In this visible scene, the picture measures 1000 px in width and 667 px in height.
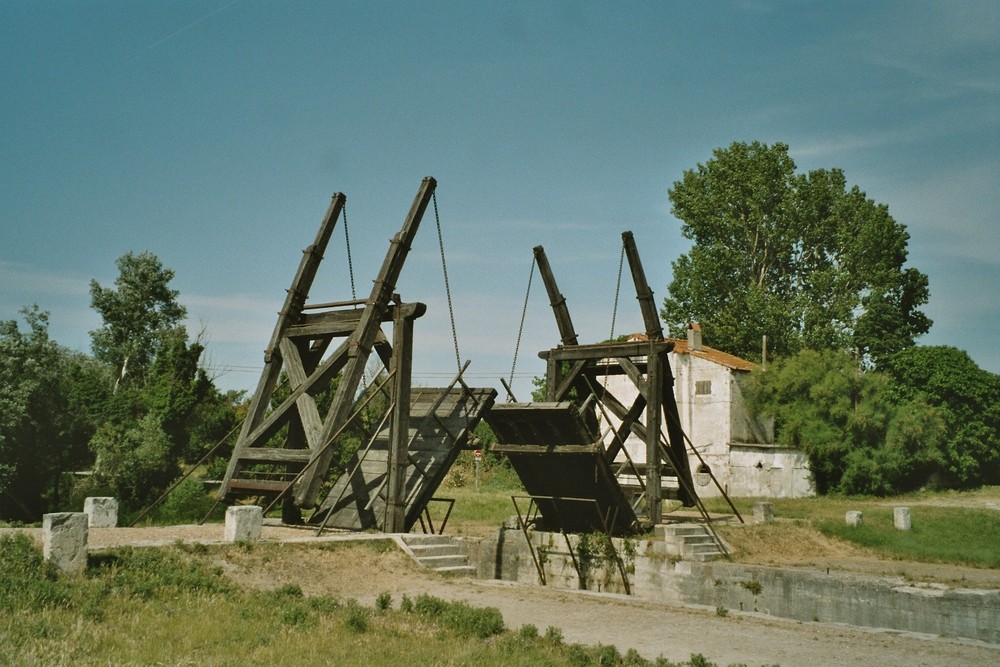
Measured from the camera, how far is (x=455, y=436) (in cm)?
1933

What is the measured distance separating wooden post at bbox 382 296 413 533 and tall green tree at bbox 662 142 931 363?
34.1 metres

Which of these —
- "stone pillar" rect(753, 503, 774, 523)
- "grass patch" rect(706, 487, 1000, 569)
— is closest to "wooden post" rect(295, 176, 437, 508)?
"grass patch" rect(706, 487, 1000, 569)

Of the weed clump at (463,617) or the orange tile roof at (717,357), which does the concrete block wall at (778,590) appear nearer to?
the weed clump at (463,617)

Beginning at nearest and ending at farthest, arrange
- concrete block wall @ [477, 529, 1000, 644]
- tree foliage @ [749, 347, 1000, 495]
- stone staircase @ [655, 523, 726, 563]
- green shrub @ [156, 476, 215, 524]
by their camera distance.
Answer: concrete block wall @ [477, 529, 1000, 644]
stone staircase @ [655, 523, 726, 563]
green shrub @ [156, 476, 215, 524]
tree foliage @ [749, 347, 1000, 495]

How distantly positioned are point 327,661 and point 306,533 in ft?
26.9

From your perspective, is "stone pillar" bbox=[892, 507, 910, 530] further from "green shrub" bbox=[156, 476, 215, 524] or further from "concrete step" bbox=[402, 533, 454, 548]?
"green shrub" bbox=[156, 476, 215, 524]

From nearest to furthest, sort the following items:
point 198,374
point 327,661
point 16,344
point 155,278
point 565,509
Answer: point 327,661
point 565,509
point 16,344
point 198,374
point 155,278

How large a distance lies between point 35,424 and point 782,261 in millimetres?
38624

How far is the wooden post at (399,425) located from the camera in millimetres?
17656

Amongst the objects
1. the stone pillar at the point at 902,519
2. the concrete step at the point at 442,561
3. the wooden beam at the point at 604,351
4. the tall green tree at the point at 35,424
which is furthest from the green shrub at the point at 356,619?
the tall green tree at the point at 35,424

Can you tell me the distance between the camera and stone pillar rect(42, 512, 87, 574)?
38.5ft

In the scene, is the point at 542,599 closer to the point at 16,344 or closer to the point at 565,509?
the point at 565,509

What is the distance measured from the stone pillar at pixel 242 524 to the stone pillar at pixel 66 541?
8.70 feet

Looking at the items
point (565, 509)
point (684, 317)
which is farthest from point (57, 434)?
point (684, 317)
